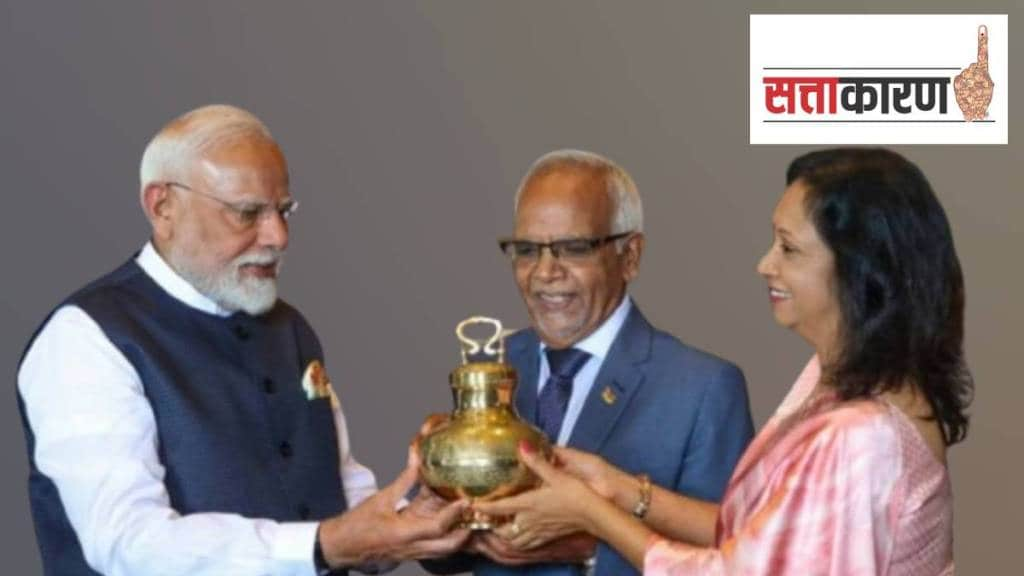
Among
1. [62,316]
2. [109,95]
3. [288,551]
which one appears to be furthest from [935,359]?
[109,95]

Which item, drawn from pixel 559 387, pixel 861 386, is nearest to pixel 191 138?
pixel 559 387

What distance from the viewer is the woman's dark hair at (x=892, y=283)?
2.98 m

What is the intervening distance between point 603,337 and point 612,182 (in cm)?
29

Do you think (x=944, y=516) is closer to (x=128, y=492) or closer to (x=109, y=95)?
(x=128, y=492)

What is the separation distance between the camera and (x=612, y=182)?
3.78 m

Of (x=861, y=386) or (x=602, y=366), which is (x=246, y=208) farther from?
(x=861, y=386)

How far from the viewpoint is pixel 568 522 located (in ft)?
10.9

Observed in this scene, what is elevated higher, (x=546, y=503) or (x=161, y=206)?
(x=161, y=206)

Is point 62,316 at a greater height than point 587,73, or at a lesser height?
lesser

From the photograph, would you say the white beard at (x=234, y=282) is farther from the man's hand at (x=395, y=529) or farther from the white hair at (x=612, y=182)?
the white hair at (x=612, y=182)

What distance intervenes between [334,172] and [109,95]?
0.67 metres

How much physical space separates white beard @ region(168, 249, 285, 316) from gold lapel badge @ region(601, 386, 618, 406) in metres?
0.62

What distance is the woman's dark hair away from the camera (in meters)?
2.98

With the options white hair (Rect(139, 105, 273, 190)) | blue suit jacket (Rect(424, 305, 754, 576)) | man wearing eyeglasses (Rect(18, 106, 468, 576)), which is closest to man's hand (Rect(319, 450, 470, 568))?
man wearing eyeglasses (Rect(18, 106, 468, 576))
